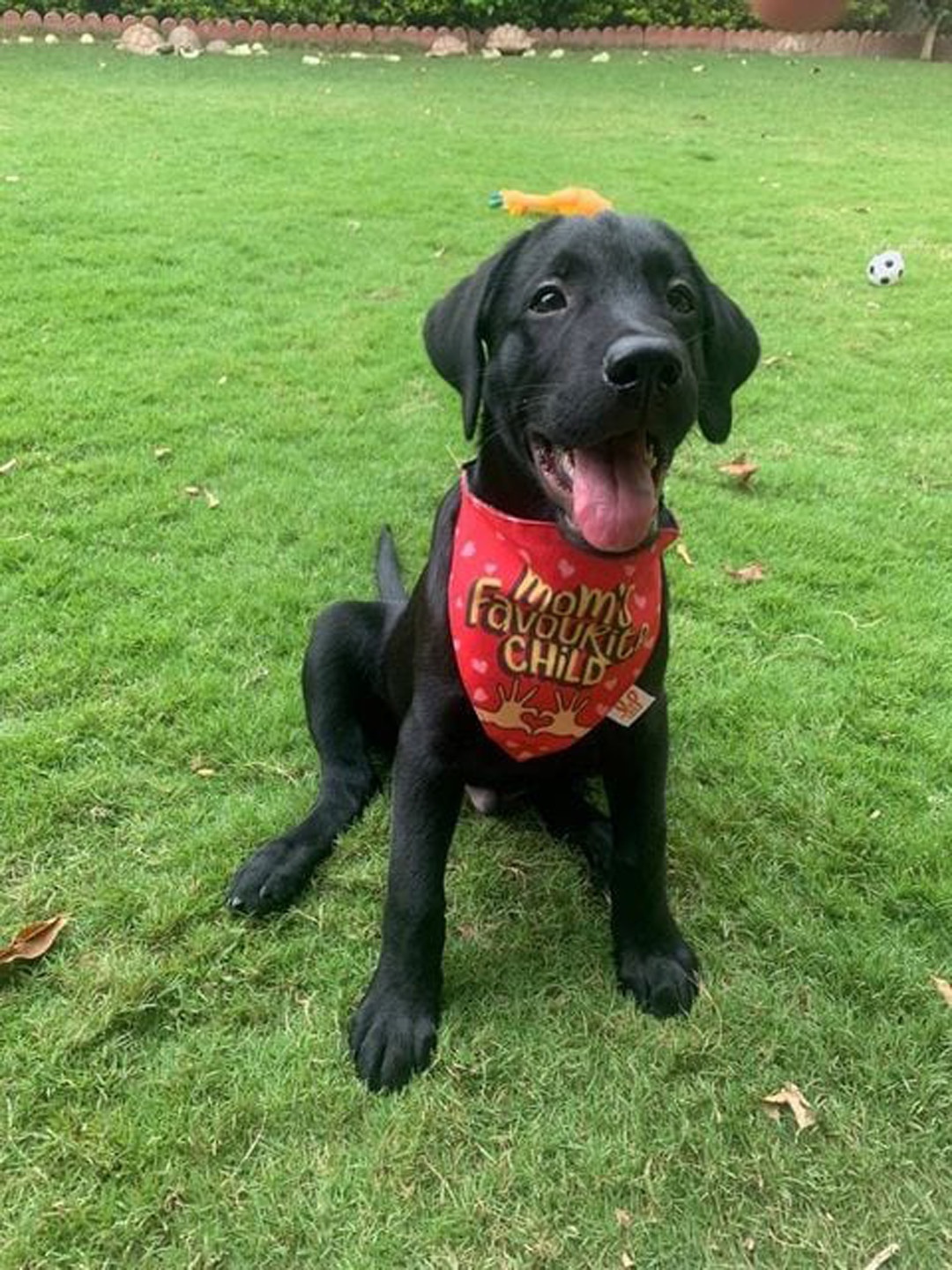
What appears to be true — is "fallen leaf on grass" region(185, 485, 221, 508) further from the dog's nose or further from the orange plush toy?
the orange plush toy

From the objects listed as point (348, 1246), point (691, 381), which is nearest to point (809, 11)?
point (691, 381)

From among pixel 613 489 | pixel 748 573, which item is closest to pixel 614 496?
pixel 613 489

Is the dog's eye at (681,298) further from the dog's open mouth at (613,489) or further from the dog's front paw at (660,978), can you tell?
the dog's front paw at (660,978)

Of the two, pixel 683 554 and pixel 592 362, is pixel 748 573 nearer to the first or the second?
pixel 683 554

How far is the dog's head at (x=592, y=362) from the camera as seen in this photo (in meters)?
2.14

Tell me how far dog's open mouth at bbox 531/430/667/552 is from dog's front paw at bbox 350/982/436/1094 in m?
1.14

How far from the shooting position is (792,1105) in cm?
239

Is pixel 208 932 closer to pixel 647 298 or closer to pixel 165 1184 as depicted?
pixel 165 1184

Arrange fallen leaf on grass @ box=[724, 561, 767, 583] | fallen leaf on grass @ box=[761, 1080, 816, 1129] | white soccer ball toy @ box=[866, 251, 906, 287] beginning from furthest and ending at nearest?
1. white soccer ball toy @ box=[866, 251, 906, 287]
2. fallen leaf on grass @ box=[724, 561, 767, 583]
3. fallen leaf on grass @ box=[761, 1080, 816, 1129]

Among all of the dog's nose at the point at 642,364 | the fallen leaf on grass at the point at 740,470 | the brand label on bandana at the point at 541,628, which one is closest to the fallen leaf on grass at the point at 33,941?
the brand label on bandana at the point at 541,628

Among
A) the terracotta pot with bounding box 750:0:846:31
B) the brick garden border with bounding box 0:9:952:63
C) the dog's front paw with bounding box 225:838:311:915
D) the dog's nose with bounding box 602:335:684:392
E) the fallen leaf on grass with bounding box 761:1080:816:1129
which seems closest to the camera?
the dog's nose with bounding box 602:335:684:392

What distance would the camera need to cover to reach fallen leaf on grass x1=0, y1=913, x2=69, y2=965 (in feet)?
8.59

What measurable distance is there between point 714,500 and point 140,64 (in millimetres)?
16654

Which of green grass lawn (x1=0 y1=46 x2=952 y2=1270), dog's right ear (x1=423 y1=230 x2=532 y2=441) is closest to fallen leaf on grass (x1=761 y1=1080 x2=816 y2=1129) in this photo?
green grass lawn (x1=0 y1=46 x2=952 y2=1270)
